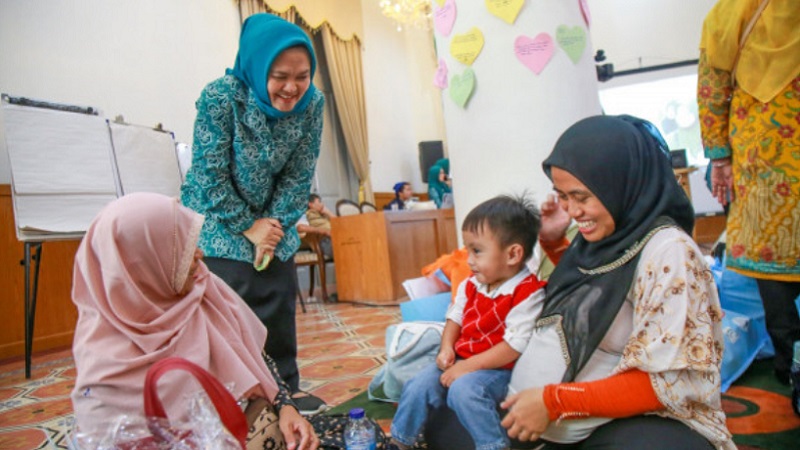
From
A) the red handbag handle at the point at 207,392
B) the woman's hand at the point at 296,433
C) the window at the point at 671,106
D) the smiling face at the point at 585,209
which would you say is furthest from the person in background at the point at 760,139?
the window at the point at 671,106

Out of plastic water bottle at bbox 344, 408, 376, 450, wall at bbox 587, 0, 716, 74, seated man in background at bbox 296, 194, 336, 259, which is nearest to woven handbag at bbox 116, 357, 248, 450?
plastic water bottle at bbox 344, 408, 376, 450

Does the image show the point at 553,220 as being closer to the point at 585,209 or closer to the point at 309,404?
the point at 585,209

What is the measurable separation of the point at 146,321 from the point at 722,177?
173 cm

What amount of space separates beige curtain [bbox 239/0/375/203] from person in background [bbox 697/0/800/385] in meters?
4.99

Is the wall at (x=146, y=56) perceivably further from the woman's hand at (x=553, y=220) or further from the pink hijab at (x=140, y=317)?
the pink hijab at (x=140, y=317)

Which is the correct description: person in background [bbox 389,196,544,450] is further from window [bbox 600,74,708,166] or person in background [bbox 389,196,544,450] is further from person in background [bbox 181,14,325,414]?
window [bbox 600,74,708,166]

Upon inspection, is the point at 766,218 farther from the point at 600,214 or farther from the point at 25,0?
the point at 25,0

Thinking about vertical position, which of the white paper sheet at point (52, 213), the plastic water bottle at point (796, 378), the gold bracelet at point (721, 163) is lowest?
the plastic water bottle at point (796, 378)

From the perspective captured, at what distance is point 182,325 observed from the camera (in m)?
1.06

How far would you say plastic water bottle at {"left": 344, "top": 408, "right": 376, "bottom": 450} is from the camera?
1.17 metres

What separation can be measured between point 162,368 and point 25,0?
13.8ft

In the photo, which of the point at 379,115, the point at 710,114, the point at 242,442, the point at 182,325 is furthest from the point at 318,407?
the point at 379,115

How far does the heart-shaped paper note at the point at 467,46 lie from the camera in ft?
6.95

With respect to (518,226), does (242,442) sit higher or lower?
lower
